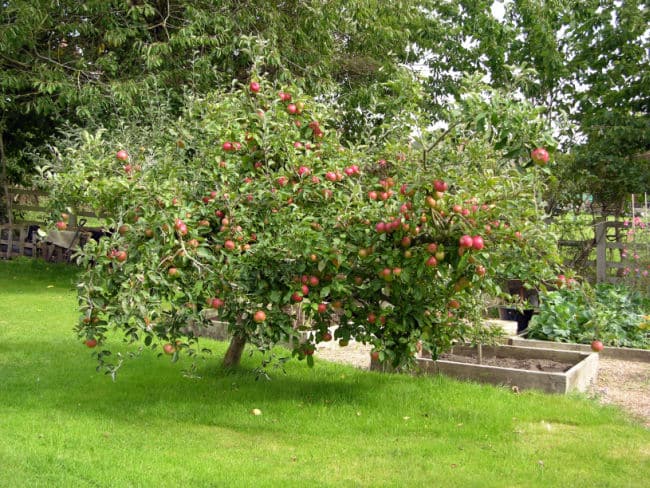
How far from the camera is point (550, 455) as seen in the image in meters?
4.36

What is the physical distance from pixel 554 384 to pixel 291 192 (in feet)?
9.08

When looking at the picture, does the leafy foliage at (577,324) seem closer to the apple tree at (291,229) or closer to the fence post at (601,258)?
the apple tree at (291,229)

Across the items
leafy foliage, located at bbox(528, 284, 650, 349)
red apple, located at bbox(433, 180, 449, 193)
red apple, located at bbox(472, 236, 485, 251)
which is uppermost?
red apple, located at bbox(433, 180, 449, 193)

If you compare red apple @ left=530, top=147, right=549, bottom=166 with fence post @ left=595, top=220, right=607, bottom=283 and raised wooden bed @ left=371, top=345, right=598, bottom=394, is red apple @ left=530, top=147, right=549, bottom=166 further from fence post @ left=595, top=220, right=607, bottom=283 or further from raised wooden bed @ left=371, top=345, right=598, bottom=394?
fence post @ left=595, top=220, right=607, bottom=283

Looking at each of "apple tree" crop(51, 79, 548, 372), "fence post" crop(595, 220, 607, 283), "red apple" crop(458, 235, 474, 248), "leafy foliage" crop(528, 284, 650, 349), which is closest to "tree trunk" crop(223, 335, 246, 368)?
"apple tree" crop(51, 79, 548, 372)

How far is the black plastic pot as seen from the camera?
942 centimetres

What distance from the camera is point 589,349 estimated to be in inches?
300

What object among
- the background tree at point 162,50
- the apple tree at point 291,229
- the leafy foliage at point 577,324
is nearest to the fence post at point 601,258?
the leafy foliage at point 577,324

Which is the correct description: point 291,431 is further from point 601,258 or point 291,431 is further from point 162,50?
point 601,258

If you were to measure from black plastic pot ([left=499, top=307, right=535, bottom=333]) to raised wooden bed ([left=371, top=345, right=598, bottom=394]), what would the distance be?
7.78 feet

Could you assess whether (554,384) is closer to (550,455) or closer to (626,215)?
(550,455)

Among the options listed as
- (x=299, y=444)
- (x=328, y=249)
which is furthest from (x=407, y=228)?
(x=299, y=444)

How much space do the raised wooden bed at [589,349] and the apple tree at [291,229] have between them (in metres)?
2.29

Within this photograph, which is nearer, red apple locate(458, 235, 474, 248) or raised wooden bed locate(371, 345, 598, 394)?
red apple locate(458, 235, 474, 248)
